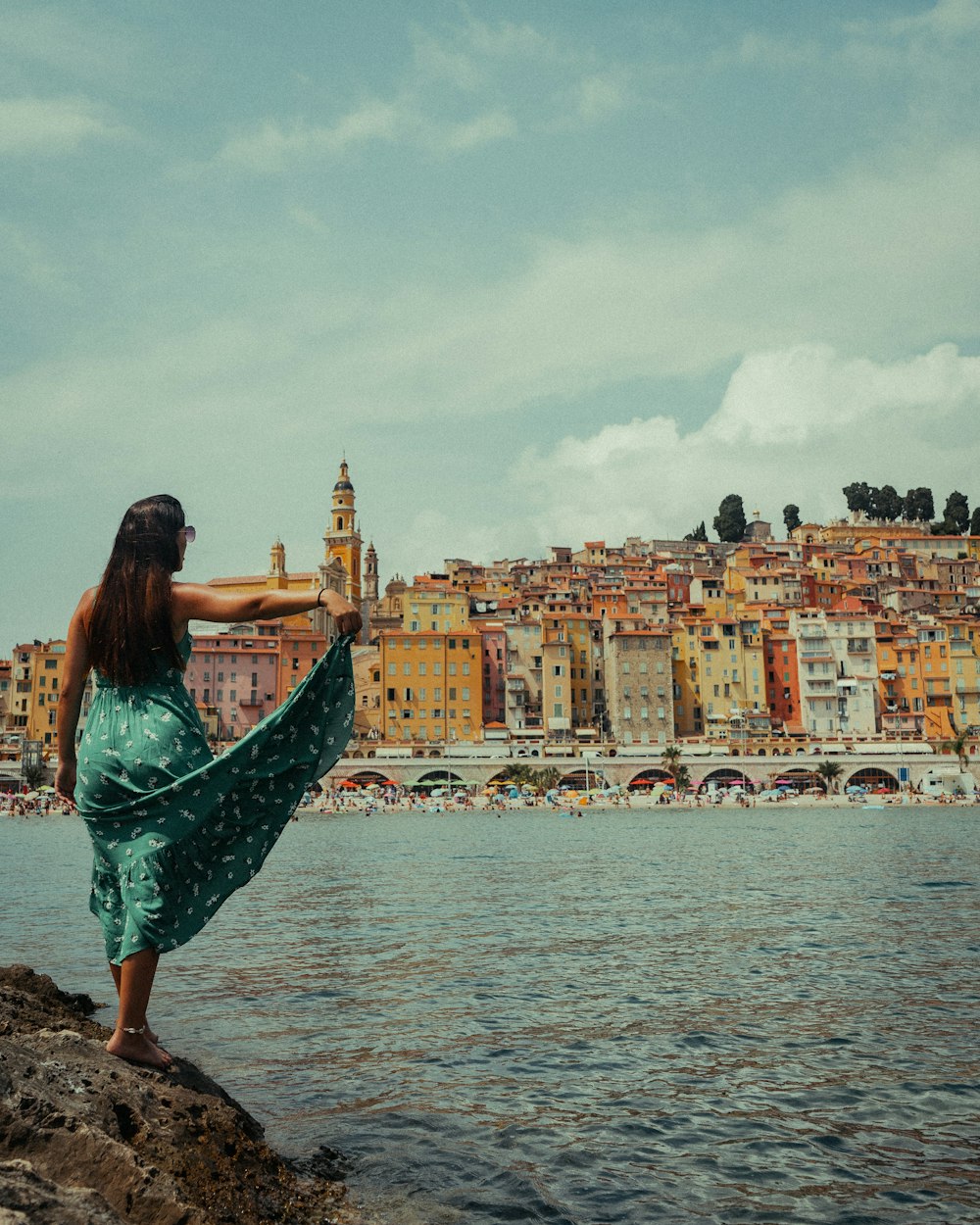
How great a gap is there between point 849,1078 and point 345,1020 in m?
4.04

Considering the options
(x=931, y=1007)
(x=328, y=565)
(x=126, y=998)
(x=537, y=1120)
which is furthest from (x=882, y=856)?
(x=328, y=565)

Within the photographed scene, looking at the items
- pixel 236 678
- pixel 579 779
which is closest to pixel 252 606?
pixel 579 779

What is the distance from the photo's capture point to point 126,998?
14.4 ft

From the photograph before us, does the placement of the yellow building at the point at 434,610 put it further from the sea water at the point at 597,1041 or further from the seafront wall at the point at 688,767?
the sea water at the point at 597,1041

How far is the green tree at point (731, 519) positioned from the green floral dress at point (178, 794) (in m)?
154

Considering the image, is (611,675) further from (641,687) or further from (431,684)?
(431,684)

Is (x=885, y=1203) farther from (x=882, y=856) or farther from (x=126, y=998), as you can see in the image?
(x=882, y=856)

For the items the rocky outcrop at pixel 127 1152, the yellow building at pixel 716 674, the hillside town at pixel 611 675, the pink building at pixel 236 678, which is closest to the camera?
the rocky outcrop at pixel 127 1152

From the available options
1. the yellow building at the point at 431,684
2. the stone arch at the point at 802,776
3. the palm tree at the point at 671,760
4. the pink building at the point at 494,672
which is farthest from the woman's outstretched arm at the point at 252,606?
the pink building at the point at 494,672

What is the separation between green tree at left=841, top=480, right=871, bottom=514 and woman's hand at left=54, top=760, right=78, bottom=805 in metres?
166

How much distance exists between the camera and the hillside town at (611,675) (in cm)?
9738

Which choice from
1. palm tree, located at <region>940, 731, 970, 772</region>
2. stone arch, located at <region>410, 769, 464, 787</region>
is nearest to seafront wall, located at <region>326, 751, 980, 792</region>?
stone arch, located at <region>410, 769, 464, 787</region>

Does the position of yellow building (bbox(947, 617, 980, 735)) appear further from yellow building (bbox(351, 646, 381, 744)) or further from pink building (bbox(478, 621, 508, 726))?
yellow building (bbox(351, 646, 381, 744))

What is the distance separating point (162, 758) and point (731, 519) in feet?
510
